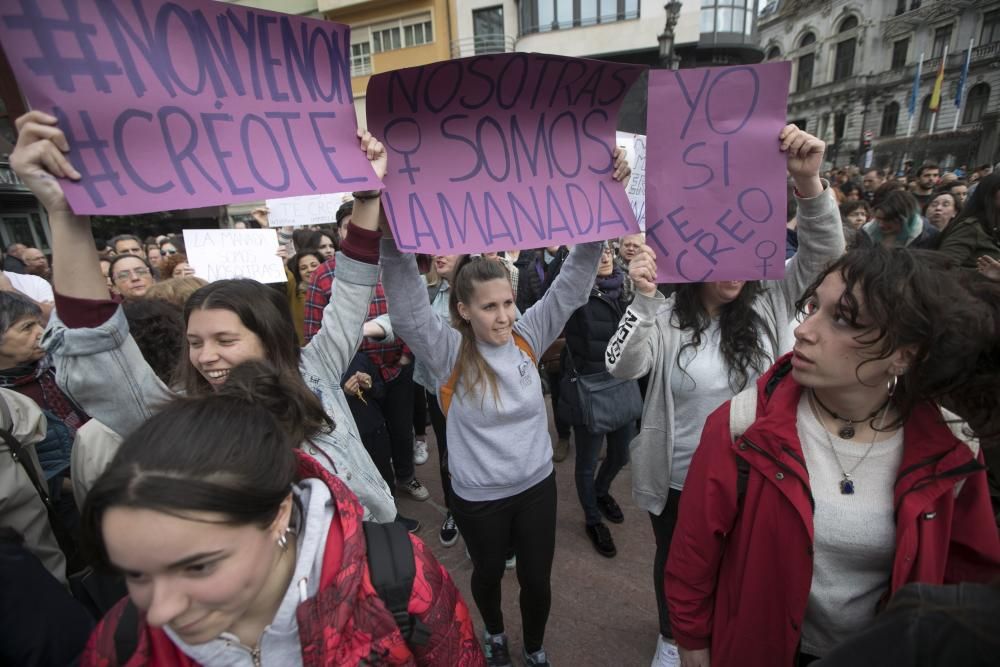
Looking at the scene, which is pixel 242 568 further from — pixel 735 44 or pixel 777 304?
pixel 735 44

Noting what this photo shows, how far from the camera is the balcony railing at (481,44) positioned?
66.3 feet

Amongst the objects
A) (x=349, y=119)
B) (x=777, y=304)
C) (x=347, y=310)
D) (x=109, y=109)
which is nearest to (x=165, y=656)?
(x=347, y=310)

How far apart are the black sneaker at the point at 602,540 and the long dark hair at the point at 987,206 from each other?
10.0 ft

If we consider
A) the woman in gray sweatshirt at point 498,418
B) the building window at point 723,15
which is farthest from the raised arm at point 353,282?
the building window at point 723,15

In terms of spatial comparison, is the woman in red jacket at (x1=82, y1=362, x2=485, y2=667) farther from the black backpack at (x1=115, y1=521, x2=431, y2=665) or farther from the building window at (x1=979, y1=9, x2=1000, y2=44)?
the building window at (x1=979, y1=9, x2=1000, y2=44)

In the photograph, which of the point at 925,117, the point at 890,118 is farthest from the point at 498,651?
the point at 890,118

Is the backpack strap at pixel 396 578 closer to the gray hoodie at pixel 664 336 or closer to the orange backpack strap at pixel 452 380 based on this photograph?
the orange backpack strap at pixel 452 380

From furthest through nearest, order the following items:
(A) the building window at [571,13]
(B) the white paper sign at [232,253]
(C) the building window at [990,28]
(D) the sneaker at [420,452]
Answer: (C) the building window at [990,28] → (A) the building window at [571,13] → (D) the sneaker at [420,452] → (B) the white paper sign at [232,253]

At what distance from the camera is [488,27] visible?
66.6 ft

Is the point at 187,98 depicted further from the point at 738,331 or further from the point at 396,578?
the point at 738,331

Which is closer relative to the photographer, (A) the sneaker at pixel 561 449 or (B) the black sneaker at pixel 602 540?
(B) the black sneaker at pixel 602 540

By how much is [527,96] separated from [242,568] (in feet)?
4.75

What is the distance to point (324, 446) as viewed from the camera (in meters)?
1.37

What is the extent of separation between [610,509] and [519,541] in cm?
138
